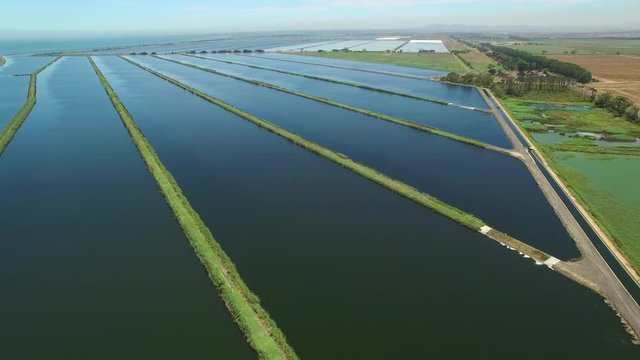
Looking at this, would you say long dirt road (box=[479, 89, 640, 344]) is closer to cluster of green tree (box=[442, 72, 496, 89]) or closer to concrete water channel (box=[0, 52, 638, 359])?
concrete water channel (box=[0, 52, 638, 359])

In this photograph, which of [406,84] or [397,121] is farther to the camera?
[406,84]

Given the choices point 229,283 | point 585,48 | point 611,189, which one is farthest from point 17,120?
point 585,48

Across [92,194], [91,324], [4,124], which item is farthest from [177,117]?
[91,324]

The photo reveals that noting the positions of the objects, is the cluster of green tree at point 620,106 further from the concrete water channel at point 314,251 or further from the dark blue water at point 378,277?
the dark blue water at point 378,277

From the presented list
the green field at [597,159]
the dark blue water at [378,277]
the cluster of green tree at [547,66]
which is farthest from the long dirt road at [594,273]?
the cluster of green tree at [547,66]

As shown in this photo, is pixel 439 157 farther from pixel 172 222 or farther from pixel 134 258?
pixel 134 258

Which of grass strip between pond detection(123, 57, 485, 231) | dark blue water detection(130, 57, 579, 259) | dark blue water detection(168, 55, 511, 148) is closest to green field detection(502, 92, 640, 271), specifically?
dark blue water detection(130, 57, 579, 259)

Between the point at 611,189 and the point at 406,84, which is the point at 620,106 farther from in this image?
the point at 406,84
